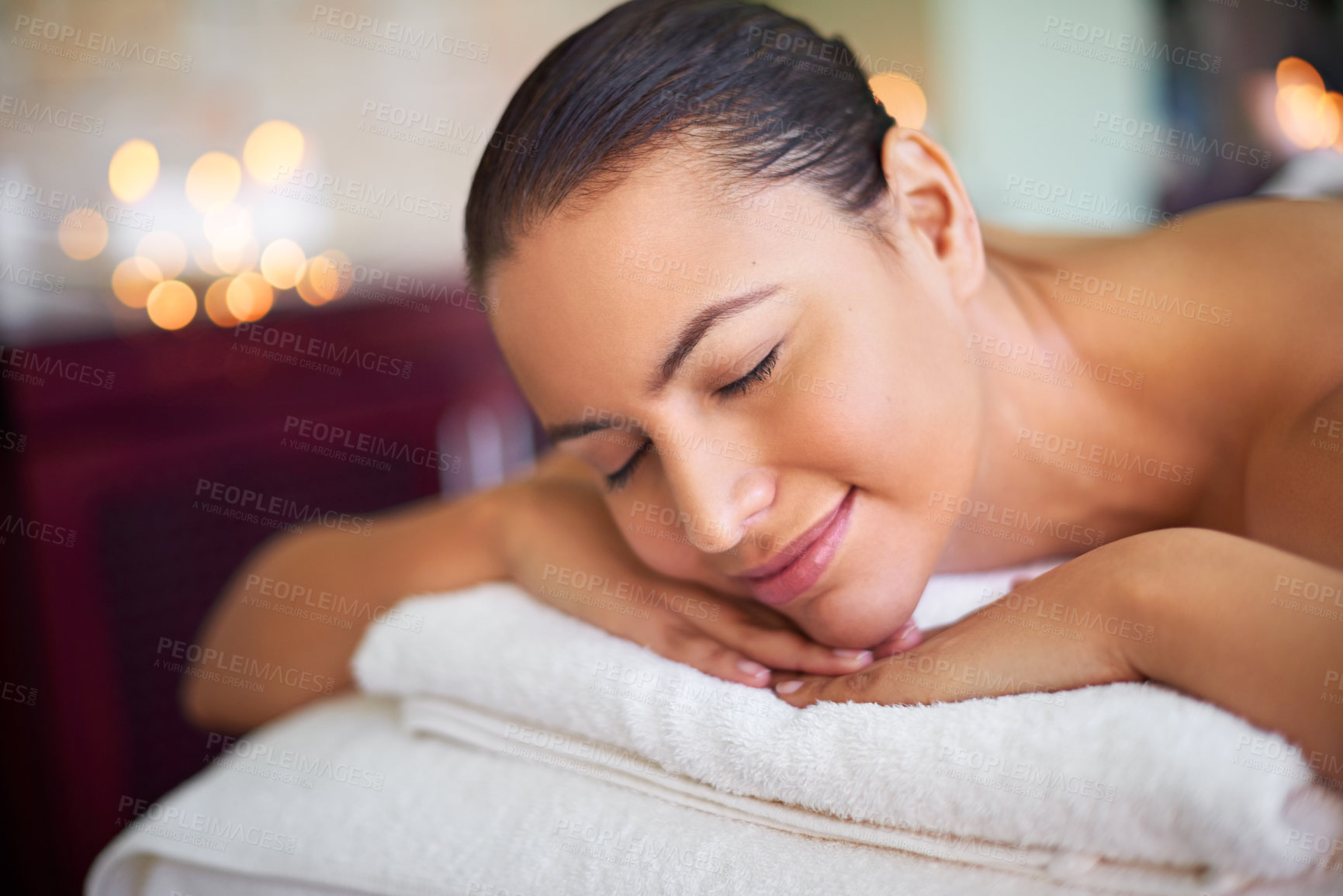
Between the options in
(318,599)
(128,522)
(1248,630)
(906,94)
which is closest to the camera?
(1248,630)

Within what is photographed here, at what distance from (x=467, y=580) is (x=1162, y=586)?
527mm

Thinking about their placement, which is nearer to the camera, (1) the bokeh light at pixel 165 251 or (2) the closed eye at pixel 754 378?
(2) the closed eye at pixel 754 378

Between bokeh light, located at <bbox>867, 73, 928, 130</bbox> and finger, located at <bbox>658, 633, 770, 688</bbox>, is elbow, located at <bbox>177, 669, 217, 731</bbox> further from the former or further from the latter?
bokeh light, located at <bbox>867, 73, 928, 130</bbox>

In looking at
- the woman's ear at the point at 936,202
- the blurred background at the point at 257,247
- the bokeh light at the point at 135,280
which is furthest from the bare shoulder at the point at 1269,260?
the bokeh light at the point at 135,280

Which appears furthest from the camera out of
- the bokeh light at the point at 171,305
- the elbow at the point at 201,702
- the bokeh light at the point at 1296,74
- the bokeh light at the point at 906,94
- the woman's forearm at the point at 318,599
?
the bokeh light at the point at 906,94

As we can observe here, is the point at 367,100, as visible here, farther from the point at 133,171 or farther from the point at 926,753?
the point at 926,753

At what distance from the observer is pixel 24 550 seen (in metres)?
1.07

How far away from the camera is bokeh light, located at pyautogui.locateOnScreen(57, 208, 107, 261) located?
4.02 feet

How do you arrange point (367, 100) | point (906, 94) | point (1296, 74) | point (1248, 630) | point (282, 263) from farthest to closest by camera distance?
Answer: point (906, 94), point (367, 100), point (282, 263), point (1296, 74), point (1248, 630)

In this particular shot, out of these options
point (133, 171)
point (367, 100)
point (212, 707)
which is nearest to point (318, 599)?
point (212, 707)

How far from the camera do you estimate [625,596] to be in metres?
0.63

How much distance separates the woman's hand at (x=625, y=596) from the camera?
54cm

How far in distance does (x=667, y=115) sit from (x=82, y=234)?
1.10m

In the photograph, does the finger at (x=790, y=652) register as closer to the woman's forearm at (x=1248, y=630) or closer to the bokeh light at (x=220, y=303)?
the woman's forearm at (x=1248, y=630)
